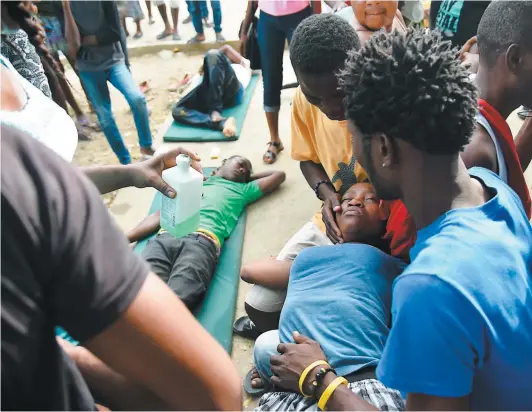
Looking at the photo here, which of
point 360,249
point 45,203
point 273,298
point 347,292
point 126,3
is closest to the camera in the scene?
point 45,203

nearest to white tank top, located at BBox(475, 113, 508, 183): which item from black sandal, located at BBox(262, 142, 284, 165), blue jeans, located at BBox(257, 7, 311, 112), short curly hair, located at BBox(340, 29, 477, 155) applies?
short curly hair, located at BBox(340, 29, 477, 155)

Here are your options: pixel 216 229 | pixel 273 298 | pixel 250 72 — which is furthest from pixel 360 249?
pixel 250 72

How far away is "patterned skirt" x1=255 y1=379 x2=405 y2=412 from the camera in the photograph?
1556mm

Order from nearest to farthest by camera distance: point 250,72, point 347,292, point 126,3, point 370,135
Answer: point 370,135 → point 347,292 → point 250,72 → point 126,3

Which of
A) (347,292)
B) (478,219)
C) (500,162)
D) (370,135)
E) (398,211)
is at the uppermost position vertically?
(370,135)

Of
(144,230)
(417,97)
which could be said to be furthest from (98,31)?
(417,97)

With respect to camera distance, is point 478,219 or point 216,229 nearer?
point 478,219

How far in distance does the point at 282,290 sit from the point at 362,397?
2.80 feet

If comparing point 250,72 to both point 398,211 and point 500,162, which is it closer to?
point 398,211

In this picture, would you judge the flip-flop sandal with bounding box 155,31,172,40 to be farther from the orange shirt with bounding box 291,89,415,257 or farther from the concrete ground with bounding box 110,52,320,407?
the orange shirt with bounding box 291,89,415,257

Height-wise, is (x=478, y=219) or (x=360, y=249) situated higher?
(x=478, y=219)

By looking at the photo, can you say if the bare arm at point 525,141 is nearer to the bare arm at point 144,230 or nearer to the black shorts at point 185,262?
the black shorts at point 185,262

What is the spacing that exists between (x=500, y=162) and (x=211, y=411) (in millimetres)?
1322

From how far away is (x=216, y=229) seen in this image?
313cm
